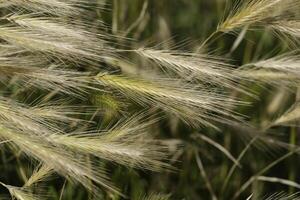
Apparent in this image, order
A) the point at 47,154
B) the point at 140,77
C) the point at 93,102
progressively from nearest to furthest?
the point at 47,154
the point at 140,77
the point at 93,102

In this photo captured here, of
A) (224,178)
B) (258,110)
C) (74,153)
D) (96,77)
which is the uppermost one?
(96,77)

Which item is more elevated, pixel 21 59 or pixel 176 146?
pixel 21 59

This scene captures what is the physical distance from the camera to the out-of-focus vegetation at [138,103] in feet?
3.56

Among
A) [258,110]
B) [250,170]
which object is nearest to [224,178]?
[250,170]

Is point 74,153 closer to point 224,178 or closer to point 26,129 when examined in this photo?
point 26,129

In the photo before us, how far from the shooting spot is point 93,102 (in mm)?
1271

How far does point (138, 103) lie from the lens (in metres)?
1.28

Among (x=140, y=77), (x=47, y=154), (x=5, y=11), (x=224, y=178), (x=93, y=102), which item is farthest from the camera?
(x=224, y=178)

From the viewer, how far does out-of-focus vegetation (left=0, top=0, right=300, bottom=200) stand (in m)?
1.09

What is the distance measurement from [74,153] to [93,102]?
0.63 ft

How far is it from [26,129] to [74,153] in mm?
89

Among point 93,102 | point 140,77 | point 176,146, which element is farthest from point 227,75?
point 176,146

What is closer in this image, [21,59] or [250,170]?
[21,59]

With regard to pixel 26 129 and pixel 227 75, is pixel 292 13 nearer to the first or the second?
pixel 227 75
